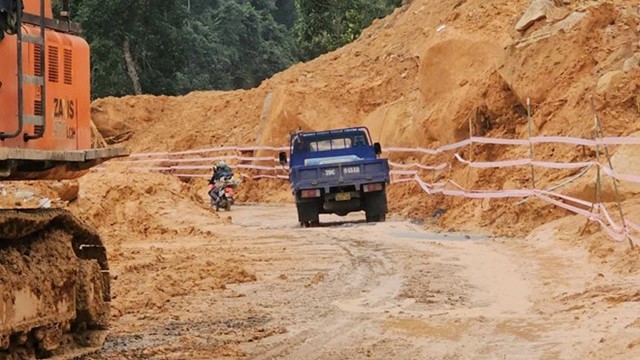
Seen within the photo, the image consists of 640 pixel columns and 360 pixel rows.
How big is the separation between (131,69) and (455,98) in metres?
29.8

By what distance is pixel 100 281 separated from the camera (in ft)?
31.0

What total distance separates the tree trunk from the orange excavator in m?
46.5

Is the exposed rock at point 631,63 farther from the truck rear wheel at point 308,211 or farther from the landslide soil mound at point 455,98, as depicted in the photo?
the truck rear wheel at point 308,211

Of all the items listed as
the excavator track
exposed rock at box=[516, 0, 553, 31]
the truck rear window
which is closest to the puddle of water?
the truck rear window

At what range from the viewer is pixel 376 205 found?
25312 millimetres

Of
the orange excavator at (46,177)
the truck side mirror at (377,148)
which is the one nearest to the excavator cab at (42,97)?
the orange excavator at (46,177)

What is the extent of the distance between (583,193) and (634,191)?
143 cm

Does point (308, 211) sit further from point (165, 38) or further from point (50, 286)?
point (165, 38)

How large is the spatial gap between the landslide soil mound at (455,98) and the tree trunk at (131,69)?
510 centimetres

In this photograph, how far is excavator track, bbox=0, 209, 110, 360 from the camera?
8.13 metres

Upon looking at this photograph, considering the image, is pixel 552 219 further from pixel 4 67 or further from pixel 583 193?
pixel 4 67

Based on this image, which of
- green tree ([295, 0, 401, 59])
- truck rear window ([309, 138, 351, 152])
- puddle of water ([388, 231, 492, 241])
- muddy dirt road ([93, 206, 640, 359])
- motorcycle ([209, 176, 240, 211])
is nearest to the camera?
muddy dirt road ([93, 206, 640, 359])

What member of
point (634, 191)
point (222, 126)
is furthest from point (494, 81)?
point (222, 126)

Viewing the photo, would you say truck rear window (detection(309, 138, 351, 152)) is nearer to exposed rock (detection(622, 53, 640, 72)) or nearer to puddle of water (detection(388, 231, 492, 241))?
puddle of water (detection(388, 231, 492, 241))
